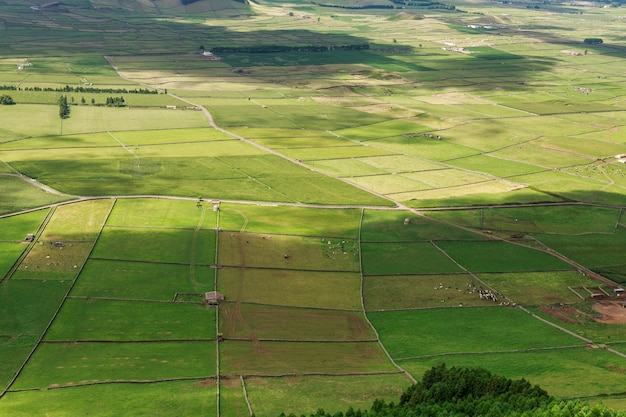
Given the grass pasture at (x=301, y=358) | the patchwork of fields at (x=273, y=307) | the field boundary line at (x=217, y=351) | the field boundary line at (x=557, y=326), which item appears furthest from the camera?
the field boundary line at (x=557, y=326)

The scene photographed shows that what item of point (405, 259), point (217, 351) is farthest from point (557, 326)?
point (217, 351)

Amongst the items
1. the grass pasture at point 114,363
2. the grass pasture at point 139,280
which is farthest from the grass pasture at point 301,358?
the grass pasture at point 139,280

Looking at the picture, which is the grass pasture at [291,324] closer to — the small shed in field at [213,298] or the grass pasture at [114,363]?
the small shed in field at [213,298]

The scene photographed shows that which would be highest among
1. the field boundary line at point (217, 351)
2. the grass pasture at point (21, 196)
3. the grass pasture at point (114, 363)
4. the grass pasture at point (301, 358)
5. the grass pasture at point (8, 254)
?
the grass pasture at point (21, 196)

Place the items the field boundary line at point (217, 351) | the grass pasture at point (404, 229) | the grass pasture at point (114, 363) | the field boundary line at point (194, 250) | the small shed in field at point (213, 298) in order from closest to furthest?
the field boundary line at point (217, 351)
the grass pasture at point (114, 363)
the small shed in field at point (213, 298)
the field boundary line at point (194, 250)
the grass pasture at point (404, 229)

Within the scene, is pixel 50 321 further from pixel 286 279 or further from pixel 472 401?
pixel 472 401

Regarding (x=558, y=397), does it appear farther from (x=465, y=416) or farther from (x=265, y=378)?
(x=265, y=378)

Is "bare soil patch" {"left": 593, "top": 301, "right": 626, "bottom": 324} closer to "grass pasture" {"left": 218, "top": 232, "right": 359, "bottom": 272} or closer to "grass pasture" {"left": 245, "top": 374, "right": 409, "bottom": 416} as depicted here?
"grass pasture" {"left": 245, "top": 374, "right": 409, "bottom": 416}

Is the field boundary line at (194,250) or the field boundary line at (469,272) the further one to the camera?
the field boundary line at (469,272)
